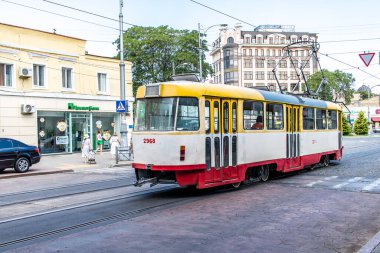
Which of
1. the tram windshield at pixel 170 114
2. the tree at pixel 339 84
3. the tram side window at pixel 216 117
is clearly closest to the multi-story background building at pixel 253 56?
the tree at pixel 339 84

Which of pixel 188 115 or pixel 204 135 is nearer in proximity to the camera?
pixel 188 115

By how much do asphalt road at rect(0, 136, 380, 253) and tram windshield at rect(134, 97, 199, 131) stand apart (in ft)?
5.79

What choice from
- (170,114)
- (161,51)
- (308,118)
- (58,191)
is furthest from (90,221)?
(161,51)

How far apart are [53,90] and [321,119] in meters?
16.8

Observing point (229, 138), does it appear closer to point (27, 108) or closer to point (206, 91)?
point (206, 91)

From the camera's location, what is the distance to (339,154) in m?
20.2

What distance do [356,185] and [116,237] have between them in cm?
840

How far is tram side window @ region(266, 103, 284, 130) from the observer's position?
1373 centimetres

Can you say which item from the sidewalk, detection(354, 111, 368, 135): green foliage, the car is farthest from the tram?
detection(354, 111, 368, 135): green foliage

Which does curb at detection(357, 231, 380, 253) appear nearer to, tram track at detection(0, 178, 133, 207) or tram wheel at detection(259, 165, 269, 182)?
tram wheel at detection(259, 165, 269, 182)

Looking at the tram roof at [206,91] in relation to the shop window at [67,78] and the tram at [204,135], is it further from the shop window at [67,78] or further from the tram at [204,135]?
the shop window at [67,78]

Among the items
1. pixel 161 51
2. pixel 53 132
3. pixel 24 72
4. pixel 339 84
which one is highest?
pixel 339 84

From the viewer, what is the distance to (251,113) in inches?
502

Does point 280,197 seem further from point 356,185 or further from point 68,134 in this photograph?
point 68,134
